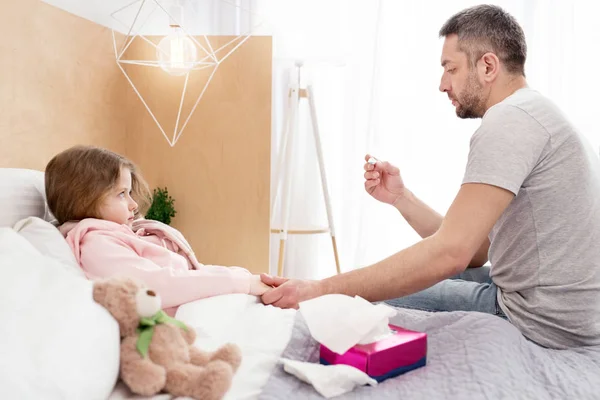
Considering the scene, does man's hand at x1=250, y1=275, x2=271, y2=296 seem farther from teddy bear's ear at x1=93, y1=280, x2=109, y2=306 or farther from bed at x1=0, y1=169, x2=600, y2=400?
teddy bear's ear at x1=93, y1=280, x2=109, y2=306

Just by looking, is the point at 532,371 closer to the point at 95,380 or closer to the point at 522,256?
the point at 522,256

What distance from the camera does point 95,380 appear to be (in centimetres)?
77

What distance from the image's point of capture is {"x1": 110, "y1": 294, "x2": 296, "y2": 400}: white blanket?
0.88 m

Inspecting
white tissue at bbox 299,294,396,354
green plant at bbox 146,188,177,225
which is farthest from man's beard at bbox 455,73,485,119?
green plant at bbox 146,188,177,225

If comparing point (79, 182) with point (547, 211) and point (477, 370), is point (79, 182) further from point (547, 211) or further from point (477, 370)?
point (547, 211)

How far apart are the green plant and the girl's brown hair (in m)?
1.13

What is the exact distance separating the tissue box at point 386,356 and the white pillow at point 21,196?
2.55 ft

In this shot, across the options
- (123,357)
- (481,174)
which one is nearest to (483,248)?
(481,174)

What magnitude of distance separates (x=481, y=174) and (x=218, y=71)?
1.69 meters

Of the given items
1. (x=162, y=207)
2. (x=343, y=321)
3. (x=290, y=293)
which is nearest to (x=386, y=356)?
(x=343, y=321)

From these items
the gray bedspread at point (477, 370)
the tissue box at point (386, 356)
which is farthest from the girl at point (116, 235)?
the tissue box at point (386, 356)

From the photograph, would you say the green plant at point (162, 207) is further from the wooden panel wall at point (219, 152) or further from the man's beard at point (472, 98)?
the man's beard at point (472, 98)

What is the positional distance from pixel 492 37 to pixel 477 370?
908 millimetres

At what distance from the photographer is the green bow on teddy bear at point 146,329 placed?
2.75ft
